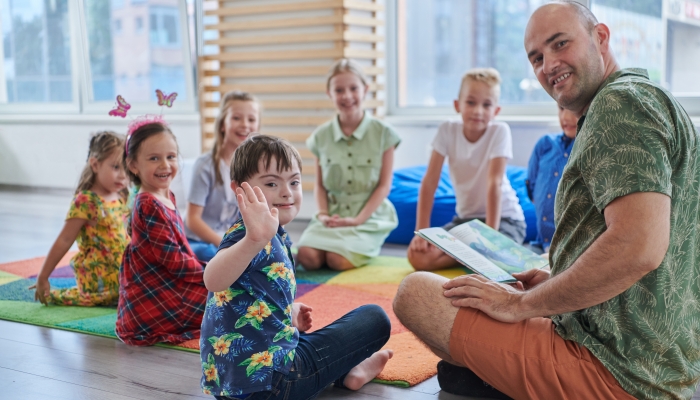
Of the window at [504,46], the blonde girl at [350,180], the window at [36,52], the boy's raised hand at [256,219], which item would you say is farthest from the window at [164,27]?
the boy's raised hand at [256,219]

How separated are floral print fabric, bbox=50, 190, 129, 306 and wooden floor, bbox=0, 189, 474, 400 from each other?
0.29 m

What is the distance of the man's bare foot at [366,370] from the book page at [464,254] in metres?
0.31

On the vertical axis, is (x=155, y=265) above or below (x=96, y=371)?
above

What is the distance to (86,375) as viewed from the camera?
192cm

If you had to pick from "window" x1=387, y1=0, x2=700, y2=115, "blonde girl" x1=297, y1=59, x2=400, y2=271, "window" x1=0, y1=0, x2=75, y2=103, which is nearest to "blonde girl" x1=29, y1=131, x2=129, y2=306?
"blonde girl" x1=297, y1=59, x2=400, y2=271

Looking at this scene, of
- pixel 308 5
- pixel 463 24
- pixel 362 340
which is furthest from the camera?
pixel 463 24

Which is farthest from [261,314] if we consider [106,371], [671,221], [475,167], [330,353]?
[475,167]

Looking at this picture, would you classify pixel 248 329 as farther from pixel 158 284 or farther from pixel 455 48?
pixel 455 48

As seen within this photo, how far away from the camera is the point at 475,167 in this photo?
3168 millimetres

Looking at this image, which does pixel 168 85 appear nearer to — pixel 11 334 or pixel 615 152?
pixel 11 334

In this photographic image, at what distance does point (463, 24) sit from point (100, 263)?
311cm

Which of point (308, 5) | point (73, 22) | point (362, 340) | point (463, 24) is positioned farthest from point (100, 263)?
point (73, 22)

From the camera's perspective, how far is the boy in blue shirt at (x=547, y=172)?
9.69ft

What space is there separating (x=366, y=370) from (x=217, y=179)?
1494 mm
